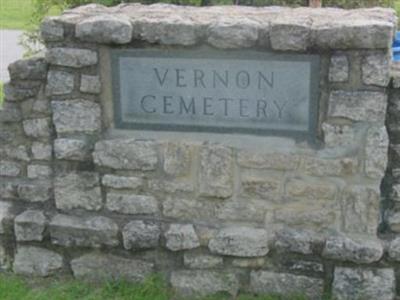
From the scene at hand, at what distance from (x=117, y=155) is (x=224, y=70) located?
0.77 m

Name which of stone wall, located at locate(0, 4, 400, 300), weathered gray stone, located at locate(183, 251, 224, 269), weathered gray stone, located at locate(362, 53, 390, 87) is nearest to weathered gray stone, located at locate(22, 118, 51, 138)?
stone wall, located at locate(0, 4, 400, 300)

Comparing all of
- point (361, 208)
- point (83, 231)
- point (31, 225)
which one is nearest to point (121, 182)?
point (83, 231)

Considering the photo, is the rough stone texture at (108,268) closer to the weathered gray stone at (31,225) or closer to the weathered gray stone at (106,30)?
the weathered gray stone at (31,225)

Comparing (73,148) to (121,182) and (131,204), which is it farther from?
(131,204)

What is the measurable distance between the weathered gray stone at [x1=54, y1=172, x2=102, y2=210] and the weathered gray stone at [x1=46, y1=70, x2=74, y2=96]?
487 mm

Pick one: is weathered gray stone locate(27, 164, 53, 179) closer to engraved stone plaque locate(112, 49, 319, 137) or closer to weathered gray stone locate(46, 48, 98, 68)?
engraved stone plaque locate(112, 49, 319, 137)

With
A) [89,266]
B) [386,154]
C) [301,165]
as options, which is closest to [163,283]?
[89,266]

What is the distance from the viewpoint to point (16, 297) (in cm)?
409

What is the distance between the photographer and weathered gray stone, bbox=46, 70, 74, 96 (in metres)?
3.96

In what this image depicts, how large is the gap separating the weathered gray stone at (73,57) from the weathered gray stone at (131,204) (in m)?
0.76

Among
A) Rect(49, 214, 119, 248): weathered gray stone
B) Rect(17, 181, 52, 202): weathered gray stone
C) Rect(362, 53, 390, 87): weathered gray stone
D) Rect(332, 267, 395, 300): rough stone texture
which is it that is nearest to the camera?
Rect(362, 53, 390, 87): weathered gray stone

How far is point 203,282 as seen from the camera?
4.06 meters

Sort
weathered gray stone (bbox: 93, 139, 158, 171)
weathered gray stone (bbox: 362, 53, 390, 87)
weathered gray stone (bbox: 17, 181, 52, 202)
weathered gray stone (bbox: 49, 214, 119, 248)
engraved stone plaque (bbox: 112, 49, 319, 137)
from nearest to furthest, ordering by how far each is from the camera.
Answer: weathered gray stone (bbox: 362, 53, 390, 87) → engraved stone plaque (bbox: 112, 49, 319, 137) → weathered gray stone (bbox: 93, 139, 158, 171) → weathered gray stone (bbox: 49, 214, 119, 248) → weathered gray stone (bbox: 17, 181, 52, 202)

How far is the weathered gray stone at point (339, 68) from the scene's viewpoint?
3.63 m
